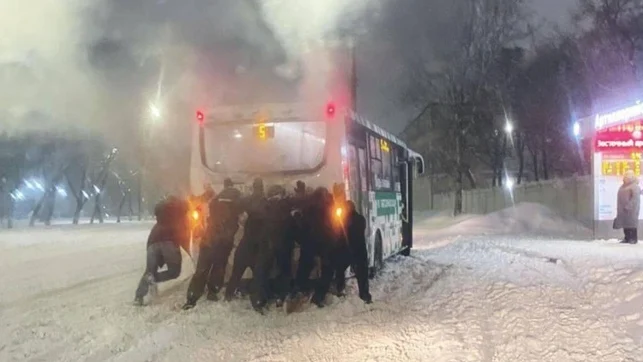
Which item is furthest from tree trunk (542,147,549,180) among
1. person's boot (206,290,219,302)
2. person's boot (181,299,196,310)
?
person's boot (181,299,196,310)

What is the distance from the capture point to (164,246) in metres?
10.5

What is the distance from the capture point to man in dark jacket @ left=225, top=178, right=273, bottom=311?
9984 mm

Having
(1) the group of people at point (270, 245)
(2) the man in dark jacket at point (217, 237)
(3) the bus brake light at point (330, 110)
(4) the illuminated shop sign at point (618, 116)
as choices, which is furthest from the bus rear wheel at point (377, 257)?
(4) the illuminated shop sign at point (618, 116)

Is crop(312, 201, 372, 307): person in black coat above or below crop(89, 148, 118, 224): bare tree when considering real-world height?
below

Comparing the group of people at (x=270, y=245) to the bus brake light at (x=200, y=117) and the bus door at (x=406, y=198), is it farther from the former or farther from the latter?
the bus door at (x=406, y=198)

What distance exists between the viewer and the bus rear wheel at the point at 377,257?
13.1 m

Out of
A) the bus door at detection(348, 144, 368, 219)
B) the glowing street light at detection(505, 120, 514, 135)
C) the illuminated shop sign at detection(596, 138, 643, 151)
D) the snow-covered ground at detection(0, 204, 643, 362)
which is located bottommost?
the snow-covered ground at detection(0, 204, 643, 362)

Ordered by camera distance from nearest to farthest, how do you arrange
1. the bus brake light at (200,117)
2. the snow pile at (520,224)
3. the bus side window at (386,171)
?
the bus brake light at (200,117) → the bus side window at (386,171) → the snow pile at (520,224)

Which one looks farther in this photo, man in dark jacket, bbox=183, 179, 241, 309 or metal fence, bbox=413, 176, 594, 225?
metal fence, bbox=413, 176, 594, 225

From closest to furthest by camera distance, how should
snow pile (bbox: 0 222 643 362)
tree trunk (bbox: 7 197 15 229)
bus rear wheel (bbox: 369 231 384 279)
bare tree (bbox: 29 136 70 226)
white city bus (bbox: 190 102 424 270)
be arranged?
snow pile (bbox: 0 222 643 362)
white city bus (bbox: 190 102 424 270)
bus rear wheel (bbox: 369 231 384 279)
bare tree (bbox: 29 136 70 226)
tree trunk (bbox: 7 197 15 229)

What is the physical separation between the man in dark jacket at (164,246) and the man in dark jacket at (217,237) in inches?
15.4

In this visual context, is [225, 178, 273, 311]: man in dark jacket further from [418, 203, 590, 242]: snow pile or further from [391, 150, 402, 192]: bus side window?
[418, 203, 590, 242]: snow pile

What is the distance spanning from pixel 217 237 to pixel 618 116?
1094 centimetres

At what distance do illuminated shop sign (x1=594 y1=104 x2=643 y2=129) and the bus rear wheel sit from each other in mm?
6774
